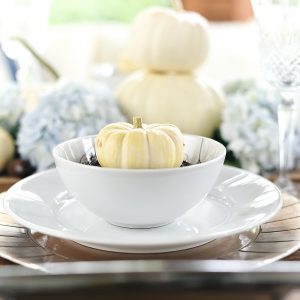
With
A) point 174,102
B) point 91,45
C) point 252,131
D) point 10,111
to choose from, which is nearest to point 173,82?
point 174,102

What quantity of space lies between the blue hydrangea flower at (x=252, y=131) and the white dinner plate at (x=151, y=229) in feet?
0.85

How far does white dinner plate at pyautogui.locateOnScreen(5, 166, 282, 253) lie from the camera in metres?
0.51

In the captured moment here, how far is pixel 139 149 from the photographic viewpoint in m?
0.55

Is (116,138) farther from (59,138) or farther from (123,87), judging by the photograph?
(123,87)

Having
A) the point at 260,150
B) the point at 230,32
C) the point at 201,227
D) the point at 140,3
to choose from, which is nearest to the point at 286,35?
the point at 260,150

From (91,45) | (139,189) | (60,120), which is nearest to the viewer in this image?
(139,189)

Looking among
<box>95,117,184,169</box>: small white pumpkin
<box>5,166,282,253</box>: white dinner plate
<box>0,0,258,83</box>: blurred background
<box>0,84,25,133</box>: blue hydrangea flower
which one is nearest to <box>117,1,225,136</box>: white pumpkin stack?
<box>0,84,25,133</box>: blue hydrangea flower

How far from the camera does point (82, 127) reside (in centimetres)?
97

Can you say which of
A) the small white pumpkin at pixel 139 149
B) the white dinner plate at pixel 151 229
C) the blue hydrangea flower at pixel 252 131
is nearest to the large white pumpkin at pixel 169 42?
the blue hydrangea flower at pixel 252 131

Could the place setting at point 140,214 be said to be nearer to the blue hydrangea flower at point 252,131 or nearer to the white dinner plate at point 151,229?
the white dinner plate at point 151,229

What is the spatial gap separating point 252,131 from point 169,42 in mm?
214

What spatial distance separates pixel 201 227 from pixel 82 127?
0.44m

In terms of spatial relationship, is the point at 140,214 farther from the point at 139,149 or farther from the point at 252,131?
the point at 252,131

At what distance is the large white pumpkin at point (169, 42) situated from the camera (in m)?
1.04
